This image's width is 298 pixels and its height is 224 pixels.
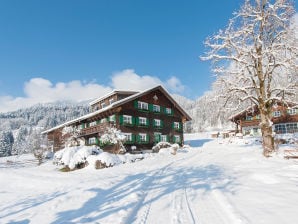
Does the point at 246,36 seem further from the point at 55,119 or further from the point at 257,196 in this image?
the point at 55,119

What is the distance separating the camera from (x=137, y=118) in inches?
1446

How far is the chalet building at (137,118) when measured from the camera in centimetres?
3453

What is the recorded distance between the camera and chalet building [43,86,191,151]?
34531 mm

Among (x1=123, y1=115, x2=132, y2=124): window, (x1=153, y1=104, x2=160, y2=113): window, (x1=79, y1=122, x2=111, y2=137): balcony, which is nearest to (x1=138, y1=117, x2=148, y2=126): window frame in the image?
(x1=123, y1=115, x2=132, y2=124): window

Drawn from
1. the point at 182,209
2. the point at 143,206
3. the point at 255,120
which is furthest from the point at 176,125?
the point at 182,209

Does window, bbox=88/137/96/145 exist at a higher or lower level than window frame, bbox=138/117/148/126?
lower

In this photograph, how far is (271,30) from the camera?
18.7 metres

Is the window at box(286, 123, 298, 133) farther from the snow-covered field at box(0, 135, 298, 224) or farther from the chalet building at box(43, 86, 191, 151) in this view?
the snow-covered field at box(0, 135, 298, 224)

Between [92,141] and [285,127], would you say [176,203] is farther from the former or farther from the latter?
[285,127]

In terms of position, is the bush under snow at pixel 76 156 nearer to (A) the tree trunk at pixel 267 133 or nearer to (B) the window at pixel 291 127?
(A) the tree trunk at pixel 267 133

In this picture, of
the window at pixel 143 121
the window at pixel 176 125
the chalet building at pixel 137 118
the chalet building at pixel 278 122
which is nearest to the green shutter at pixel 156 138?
the chalet building at pixel 137 118

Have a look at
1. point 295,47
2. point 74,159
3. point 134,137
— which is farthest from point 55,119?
point 295,47

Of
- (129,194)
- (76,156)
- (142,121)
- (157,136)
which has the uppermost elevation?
(142,121)

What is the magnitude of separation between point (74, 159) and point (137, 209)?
15525 mm
